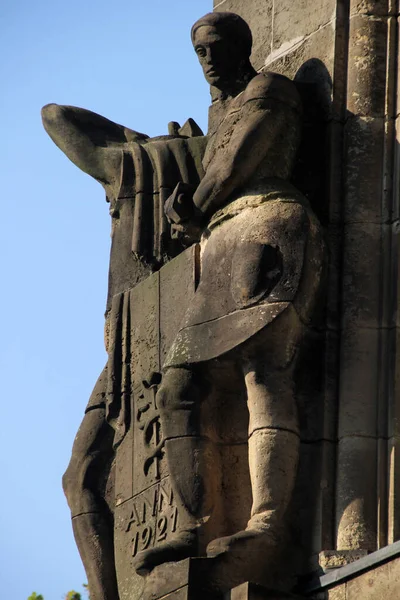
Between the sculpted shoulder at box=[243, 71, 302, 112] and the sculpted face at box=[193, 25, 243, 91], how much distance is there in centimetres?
32

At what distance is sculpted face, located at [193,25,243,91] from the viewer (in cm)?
1269

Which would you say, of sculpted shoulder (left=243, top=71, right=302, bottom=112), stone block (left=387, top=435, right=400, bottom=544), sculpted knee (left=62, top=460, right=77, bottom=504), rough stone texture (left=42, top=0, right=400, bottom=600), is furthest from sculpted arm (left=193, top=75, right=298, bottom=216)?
sculpted knee (left=62, top=460, right=77, bottom=504)

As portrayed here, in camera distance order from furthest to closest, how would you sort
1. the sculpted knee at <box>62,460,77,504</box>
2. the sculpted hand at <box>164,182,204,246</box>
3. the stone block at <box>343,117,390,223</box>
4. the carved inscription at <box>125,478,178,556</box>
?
the sculpted knee at <box>62,460,77,504</box> → the sculpted hand at <box>164,182,204,246</box> → the stone block at <box>343,117,390,223</box> → the carved inscription at <box>125,478,178,556</box>

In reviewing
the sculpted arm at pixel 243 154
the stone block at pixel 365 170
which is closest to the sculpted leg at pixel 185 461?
the sculpted arm at pixel 243 154

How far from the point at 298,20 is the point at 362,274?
1784 millimetres

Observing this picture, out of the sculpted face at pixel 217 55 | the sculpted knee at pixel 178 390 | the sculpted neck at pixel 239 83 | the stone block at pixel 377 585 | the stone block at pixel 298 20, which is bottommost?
the stone block at pixel 377 585

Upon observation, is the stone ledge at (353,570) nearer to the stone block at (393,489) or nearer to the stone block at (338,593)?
the stone block at (338,593)

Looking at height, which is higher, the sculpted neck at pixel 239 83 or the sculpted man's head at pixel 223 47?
the sculpted man's head at pixel 223 47

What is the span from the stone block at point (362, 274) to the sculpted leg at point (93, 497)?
1796 millimetres

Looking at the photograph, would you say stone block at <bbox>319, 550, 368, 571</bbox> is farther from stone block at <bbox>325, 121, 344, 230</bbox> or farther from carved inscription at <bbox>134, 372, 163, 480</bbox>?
stone block at <bbox>325, 121, 344, 230</bbox>

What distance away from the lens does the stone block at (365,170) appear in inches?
485

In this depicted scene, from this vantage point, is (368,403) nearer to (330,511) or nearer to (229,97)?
(330,511)

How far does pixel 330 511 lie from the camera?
11.8m

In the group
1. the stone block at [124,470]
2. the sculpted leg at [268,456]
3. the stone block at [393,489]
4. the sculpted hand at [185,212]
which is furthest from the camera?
the stone block at [124,470]
